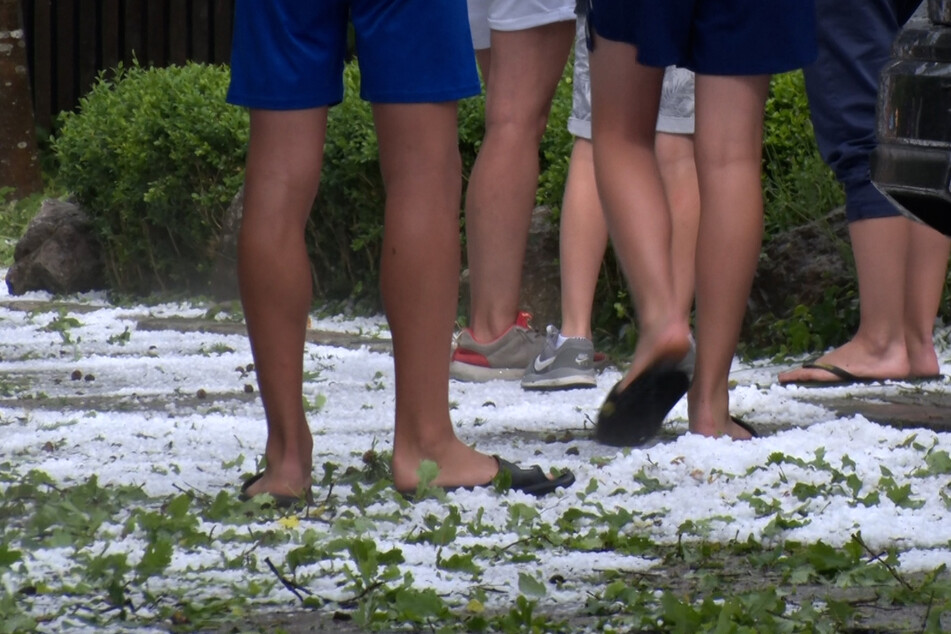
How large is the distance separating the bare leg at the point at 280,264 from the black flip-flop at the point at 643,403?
0.74m

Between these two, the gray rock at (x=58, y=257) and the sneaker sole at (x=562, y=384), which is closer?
the sneaker sole at (x=562, y=384)

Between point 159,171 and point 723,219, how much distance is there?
4298 mm

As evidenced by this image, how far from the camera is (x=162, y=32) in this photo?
488 inches

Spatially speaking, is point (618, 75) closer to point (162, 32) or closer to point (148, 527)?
point (148, 527)

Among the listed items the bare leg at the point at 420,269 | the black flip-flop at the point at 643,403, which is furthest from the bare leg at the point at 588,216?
the bare leg at the point at 420,269

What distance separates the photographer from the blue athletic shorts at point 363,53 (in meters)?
2.68

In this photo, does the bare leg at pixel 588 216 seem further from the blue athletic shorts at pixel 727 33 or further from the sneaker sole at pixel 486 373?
the blue athletic shorts at pixel 727 33

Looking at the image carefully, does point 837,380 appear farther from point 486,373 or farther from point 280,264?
point 280,264

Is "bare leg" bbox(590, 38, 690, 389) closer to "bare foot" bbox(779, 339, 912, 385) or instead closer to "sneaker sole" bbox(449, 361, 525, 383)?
"bare foot" bbox(779, 339, 912, 385)

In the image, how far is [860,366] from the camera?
165 inches

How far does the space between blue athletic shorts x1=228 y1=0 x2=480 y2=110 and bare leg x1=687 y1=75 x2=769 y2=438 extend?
0.71 m

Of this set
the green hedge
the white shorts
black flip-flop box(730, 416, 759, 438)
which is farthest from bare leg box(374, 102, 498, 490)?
the green hedge

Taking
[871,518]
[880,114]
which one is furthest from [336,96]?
[871,518]

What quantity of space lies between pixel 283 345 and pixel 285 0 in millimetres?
607
